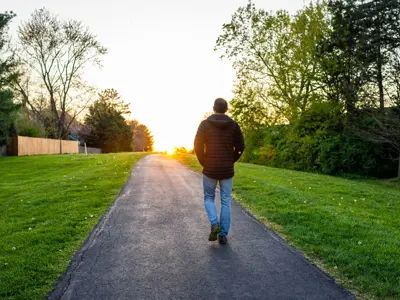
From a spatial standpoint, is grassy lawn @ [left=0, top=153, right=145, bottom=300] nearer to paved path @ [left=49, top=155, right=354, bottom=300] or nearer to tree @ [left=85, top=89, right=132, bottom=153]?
paved path @ [left=49, top=155, right=354, bottom=300]

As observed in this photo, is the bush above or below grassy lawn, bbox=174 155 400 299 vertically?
above

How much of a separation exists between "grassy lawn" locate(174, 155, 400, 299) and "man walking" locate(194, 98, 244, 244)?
4.21ft

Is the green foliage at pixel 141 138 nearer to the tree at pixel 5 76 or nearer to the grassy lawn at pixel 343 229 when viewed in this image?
the tree at pixel 5 76

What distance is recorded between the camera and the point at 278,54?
25.8 m

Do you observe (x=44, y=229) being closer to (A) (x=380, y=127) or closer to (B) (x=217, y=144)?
(B) (x=217, y=144)

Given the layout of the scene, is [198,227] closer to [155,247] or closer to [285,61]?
[155,247]

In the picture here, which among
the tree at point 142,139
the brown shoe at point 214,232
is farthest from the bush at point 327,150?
the tree at point 142,139

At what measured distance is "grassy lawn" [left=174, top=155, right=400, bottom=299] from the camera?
4371 millimetres

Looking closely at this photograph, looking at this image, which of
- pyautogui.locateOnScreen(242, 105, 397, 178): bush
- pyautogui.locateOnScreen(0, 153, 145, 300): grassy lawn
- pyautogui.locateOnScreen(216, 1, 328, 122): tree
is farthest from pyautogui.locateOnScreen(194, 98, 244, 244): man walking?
pyautogui.locateOnScreen(216, 1, 328, 122): tree

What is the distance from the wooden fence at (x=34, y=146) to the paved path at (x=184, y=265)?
30.5 m

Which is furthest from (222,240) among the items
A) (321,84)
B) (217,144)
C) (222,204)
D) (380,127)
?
(321,84)

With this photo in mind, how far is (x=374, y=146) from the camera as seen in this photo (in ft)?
70.4

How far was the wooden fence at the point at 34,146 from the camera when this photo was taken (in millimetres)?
33344

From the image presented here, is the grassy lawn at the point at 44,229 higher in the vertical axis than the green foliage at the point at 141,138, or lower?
lower
